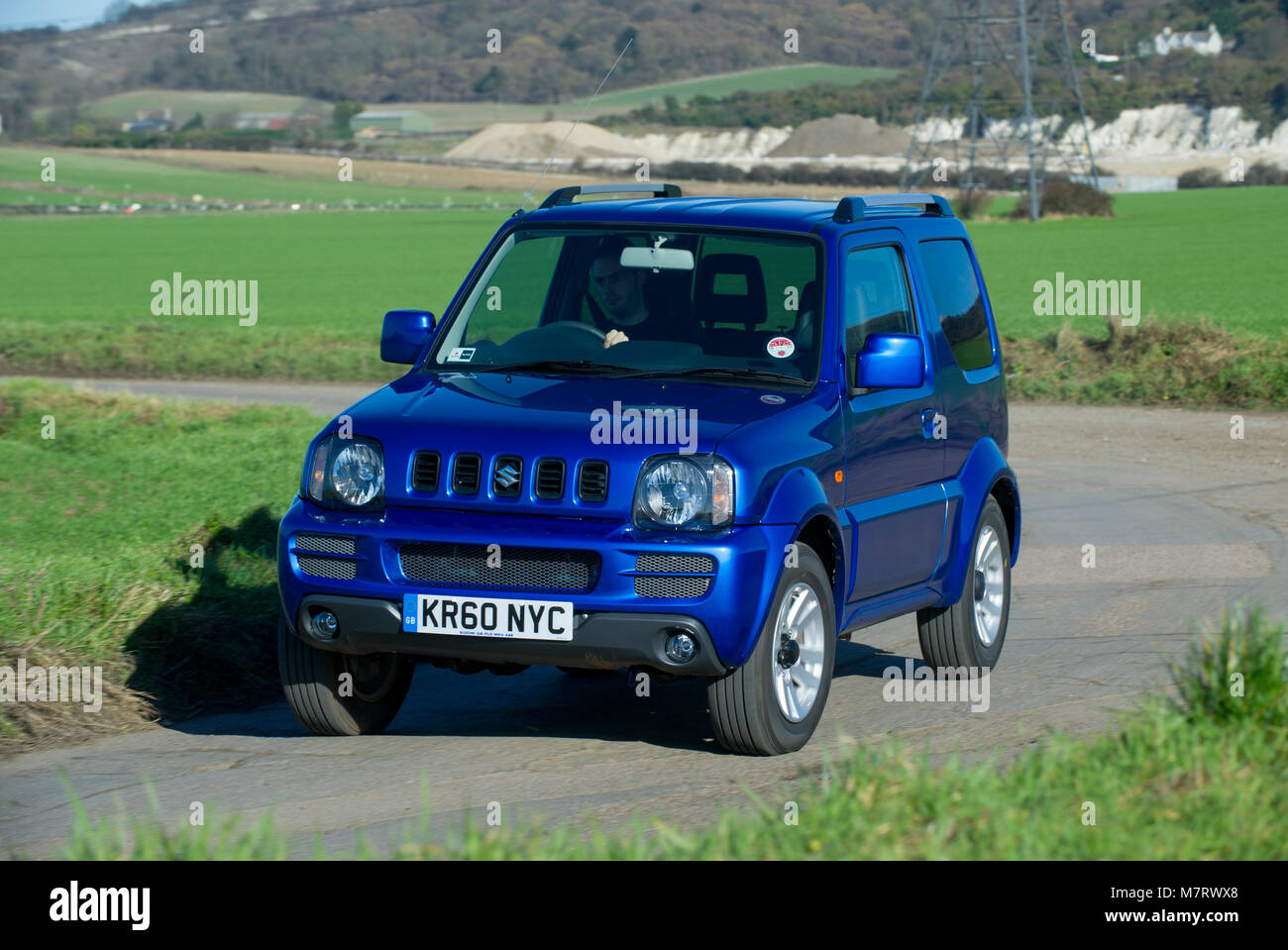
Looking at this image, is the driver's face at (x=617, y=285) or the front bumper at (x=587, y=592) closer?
the front bumper at (x=587, y=592)

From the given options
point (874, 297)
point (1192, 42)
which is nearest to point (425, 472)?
point (874, 297)

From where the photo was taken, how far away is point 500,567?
20.6 ft

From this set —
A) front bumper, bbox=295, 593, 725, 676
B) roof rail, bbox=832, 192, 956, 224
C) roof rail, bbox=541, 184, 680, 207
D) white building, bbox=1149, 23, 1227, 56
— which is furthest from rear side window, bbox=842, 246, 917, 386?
white building, bbox=1149, 23, 1227, 56

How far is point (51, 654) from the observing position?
753 centimetres

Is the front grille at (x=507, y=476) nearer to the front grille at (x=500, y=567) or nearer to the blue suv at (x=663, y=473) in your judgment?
the blue suv at (x=663, y=473)

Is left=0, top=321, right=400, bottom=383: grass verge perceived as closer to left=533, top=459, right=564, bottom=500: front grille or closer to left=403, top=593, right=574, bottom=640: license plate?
left=403, top=593, right=574, bottom=640: license plate

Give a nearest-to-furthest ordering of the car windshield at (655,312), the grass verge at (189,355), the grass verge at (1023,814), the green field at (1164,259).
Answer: the grass verge at (1023,814), the car windshield at (655,312), the grass verge at (189,355), the green field at (1164,259)

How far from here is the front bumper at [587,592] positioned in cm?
616

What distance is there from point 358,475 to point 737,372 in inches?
61.0

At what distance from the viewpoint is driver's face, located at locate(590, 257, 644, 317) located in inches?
294

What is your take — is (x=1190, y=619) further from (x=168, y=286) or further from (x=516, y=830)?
(x=168, y=286)

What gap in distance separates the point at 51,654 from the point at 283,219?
80951 millimetres

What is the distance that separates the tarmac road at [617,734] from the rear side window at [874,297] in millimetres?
1619

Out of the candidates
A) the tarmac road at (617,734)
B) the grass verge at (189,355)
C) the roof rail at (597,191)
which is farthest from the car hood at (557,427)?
the grass verge at (189,355)
